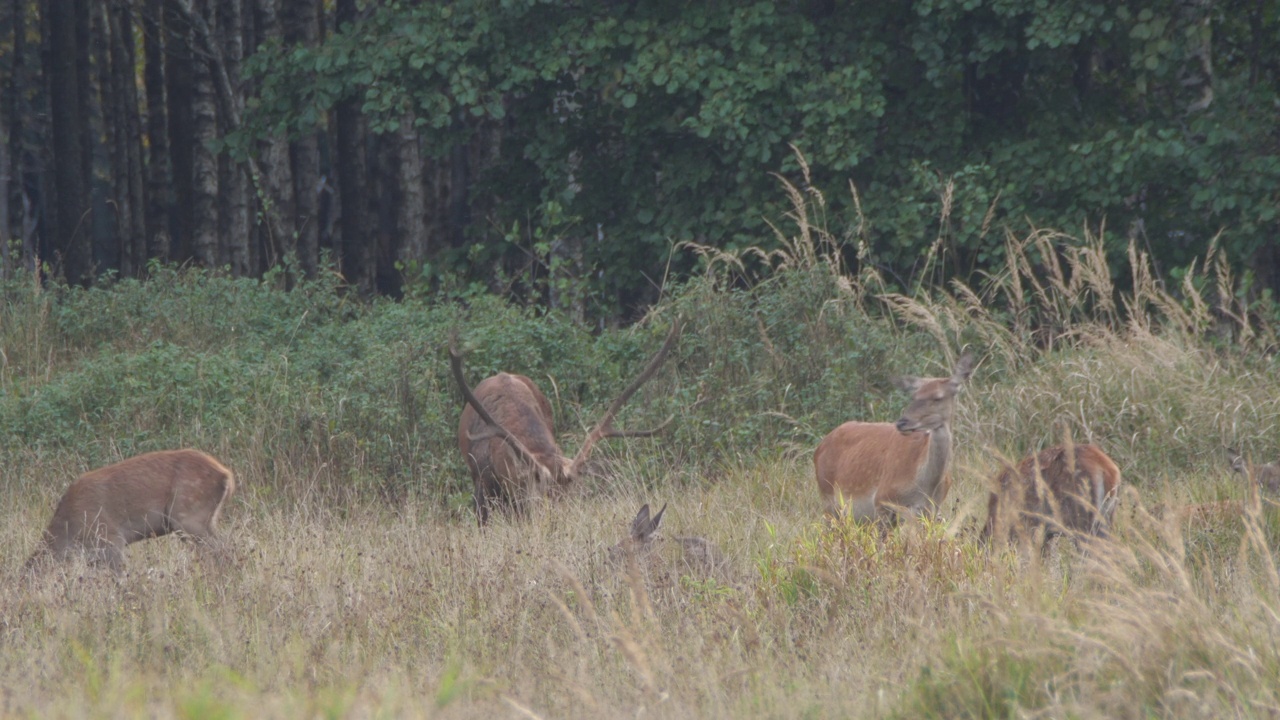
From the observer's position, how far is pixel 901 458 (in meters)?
7.09

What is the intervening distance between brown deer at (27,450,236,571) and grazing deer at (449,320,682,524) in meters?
1.52

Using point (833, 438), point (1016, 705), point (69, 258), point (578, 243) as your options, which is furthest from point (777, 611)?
point (69, 258)

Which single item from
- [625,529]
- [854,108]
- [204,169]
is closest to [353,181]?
[204,169]

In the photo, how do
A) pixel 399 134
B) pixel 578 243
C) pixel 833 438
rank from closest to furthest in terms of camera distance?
pixel 833 438 < pixel 578 243 < pixel 399 134

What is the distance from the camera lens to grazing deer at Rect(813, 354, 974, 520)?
676 centimetres

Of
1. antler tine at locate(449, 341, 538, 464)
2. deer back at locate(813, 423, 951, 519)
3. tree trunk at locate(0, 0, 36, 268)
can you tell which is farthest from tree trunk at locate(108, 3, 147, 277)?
deer back at locate(813, 423, 951, 519)

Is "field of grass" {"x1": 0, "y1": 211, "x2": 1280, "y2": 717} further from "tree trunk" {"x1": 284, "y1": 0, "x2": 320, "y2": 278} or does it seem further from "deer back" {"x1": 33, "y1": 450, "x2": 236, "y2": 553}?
"tree trunk" {"x1": 284, "y1": 0, "x2": 320, "y2": 278}

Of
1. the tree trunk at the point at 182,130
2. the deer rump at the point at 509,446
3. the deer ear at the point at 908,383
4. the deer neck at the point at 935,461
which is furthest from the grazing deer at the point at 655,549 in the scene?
the tree trunk at the point at 182,130

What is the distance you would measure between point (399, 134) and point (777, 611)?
12.9m

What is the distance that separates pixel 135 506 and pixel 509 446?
220cm

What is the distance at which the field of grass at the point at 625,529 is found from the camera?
13.9 feet

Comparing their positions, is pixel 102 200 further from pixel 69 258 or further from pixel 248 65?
pixel 248 65

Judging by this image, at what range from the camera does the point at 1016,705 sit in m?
3.98

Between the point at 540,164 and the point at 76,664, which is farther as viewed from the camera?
the point at 540,164
